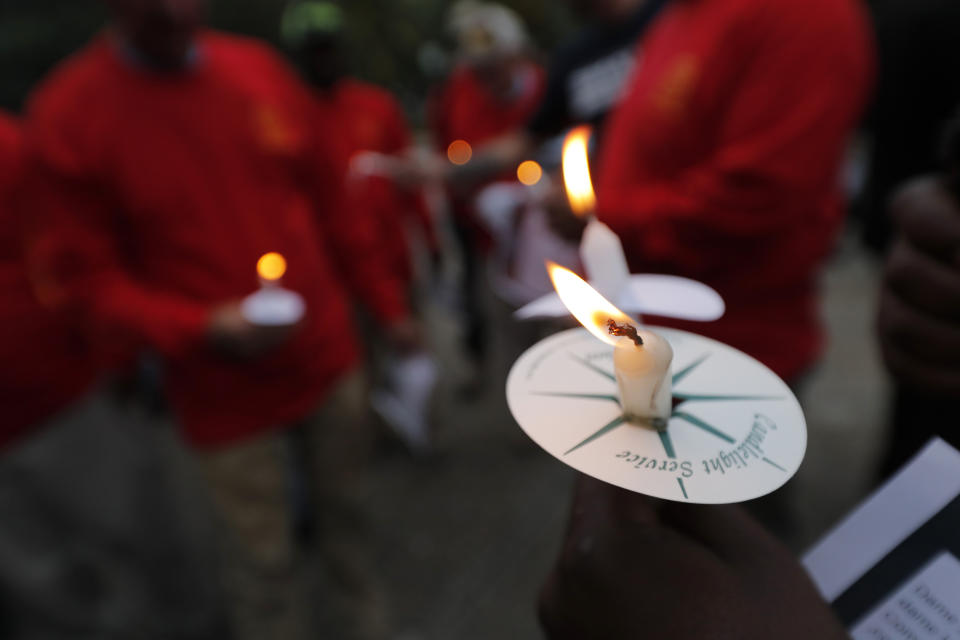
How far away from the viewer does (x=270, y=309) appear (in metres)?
1.31

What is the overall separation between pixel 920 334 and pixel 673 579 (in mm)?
470

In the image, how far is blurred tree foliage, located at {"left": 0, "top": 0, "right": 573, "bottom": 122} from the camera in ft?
8.19

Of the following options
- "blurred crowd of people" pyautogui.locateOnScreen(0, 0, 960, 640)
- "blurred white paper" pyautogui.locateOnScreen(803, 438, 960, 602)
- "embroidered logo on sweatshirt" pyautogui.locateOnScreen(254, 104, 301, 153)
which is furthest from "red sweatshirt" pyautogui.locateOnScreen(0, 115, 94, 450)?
"blurred white paper" pyautogui.locateOnScreen(803, 438, 960, 602)

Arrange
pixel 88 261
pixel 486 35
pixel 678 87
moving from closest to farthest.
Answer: pixel 678 87 < pixel 88 261 < pixel 486 35

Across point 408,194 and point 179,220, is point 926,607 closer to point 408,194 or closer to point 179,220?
point 179,220

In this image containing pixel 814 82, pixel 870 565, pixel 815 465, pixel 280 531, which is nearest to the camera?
pixel 870 565

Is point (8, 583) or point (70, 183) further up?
point (70, 183)

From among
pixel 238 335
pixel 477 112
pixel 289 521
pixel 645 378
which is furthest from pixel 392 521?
pixel 645 378

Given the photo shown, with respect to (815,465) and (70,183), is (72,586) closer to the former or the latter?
(70,183)

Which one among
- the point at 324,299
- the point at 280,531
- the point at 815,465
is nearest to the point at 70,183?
the point at 324,299

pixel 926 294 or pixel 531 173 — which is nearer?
pixel 926 294

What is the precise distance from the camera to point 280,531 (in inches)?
66.4

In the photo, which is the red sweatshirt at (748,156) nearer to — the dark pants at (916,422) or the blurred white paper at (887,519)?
the dark pants at (916,422)

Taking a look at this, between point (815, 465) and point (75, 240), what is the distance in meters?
2.63
